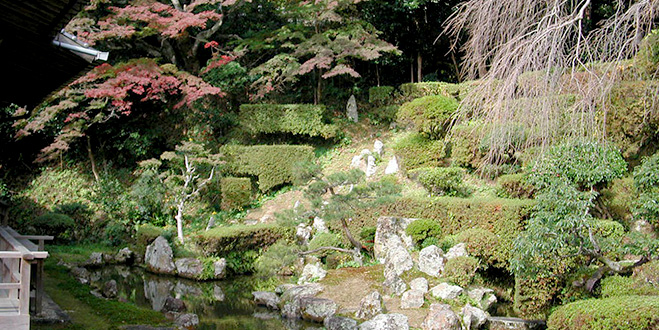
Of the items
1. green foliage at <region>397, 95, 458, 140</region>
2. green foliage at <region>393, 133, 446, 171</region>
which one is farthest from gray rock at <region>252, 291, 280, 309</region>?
green foliage at <region>397, 95, 458, 140</region>

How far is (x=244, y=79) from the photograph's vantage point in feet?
59.7

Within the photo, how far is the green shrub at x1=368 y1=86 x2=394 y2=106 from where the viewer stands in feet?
58.9

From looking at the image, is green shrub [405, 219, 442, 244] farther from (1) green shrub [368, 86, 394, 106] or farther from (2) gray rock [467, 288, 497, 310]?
(1) green shrub [368, 86, 394, 106]

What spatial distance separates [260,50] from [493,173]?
9.31 metres

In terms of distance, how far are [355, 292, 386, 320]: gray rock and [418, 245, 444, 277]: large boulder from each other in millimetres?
1453

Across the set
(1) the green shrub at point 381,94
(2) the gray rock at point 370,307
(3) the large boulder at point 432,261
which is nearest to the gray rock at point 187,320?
(2) the gray rock at point 370,307

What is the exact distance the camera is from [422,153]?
1456 cm

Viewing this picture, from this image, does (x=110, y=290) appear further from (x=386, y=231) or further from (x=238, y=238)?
(x=386, y=231)

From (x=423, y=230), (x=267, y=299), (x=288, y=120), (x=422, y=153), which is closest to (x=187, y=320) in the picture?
(x=267, y=299)

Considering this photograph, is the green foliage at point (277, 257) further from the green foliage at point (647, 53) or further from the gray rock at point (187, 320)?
the green foliage at point (647, 53)

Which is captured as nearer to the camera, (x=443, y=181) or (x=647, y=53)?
(x=647, y=53)

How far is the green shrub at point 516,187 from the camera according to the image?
1146 cm

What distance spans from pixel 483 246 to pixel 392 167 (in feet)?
18.9

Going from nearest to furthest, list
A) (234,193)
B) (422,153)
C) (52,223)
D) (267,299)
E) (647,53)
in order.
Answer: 1. (647,53)
2. (267,299)
3. (52,223)
4. (422,153)
5. (234,193)
